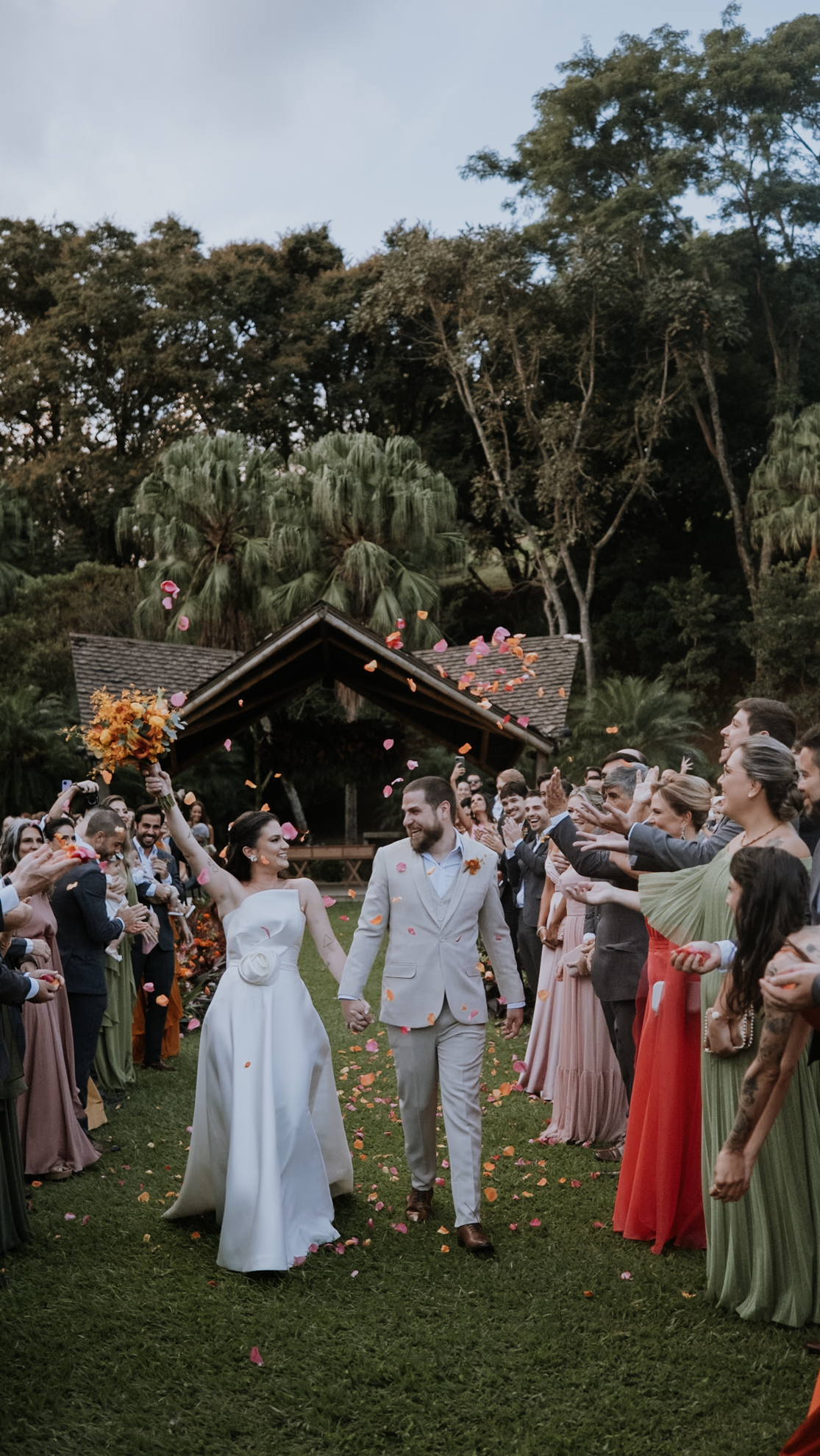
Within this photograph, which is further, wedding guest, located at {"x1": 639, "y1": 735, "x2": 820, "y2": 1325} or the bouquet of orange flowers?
the bouquet of orange flowers

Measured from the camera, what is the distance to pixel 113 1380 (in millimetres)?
4195

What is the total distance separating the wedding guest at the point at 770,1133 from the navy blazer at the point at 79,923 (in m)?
3.78

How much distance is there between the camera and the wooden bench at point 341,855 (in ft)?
80.2

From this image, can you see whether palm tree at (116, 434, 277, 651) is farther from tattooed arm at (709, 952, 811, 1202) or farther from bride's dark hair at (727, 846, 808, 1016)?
tattooed arm at (709, 952, 811, 1202)

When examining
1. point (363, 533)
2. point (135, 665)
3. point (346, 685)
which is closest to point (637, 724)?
point (363, 533)

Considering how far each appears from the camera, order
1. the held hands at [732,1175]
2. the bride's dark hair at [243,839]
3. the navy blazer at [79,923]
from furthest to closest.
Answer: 1. the navy blazer at [79,923]
2. the bride's dark hair at [243,839]
3. the held hands at [732,1175]

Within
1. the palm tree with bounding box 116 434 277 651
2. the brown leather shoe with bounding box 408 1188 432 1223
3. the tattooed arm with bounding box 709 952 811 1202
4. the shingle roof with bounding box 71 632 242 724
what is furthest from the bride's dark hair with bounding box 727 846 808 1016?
the palm tree with bounding box 116 434 277 651

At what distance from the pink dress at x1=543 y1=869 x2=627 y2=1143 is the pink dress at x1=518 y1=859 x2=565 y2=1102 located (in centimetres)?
35

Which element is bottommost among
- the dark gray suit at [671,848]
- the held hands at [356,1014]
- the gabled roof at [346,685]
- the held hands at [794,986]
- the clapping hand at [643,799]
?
the held hands at [356,1014]

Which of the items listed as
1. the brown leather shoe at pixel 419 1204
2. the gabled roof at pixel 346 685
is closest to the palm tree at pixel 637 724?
the gabled roof at pixel 346 685

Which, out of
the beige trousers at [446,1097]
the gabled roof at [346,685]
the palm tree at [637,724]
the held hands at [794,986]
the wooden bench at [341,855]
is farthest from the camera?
the palm tree at [637,724]

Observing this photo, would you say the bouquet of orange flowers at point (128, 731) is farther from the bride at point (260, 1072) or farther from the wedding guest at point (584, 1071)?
the wedding guest at point (584, 1071)

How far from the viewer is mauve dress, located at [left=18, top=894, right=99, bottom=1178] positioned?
6.60 metres

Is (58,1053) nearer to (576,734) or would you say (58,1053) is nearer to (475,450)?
(576,734)
